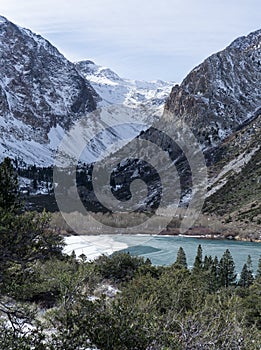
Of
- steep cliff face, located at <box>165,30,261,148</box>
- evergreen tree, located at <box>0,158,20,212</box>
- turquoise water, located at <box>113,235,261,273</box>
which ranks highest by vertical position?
steep cliff face, located at <box>165,30,261,148</box>

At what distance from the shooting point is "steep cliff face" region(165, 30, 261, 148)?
160000 millimetres

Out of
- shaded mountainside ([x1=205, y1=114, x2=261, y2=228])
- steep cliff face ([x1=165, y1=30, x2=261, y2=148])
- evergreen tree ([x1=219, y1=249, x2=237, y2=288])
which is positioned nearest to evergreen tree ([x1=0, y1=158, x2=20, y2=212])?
evergreen tree ([x1=219, y1=249, x2=237, y2=288])

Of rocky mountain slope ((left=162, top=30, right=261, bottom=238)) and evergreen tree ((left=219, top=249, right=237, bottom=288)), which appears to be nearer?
evergreen tree ((left=219, top=249, right=237, bottom=288))

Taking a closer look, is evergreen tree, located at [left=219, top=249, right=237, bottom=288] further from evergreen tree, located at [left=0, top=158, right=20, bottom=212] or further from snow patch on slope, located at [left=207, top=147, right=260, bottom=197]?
snow patch on slope, located at [left=207, top=147, right=260, bottom=197]

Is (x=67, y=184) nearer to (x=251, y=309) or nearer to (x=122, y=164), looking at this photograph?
(x=122, y=164)

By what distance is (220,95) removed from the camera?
16812 centimetres

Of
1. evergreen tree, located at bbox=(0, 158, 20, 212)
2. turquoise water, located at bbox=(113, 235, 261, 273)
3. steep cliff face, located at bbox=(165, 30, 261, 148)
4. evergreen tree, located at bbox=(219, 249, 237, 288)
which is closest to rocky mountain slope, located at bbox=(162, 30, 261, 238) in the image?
steep cliff face, located at bbox=(165, 30, 261, 148)

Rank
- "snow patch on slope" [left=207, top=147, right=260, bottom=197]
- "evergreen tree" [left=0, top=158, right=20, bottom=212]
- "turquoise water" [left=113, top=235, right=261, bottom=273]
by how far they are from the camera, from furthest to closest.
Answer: "snow patch on slope" [left=207, top=147, right=260, bottom=197] → "turquoise water" [left=113, top=235, right=261, bottom=273] → "evergreen tree" [left=0, top=158, right=20, bottom=212]

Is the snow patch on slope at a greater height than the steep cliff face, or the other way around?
the steep cliff face

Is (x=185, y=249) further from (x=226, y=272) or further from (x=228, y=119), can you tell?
(x=228, y=119)

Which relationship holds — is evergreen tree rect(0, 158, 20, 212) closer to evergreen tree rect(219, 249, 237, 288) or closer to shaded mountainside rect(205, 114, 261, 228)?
evergreen tree rect(219, 249, 237, 288)

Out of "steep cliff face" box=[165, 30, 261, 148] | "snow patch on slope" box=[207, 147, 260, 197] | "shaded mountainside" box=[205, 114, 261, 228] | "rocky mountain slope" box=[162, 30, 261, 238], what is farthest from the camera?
"steep cliff face" box=[165, 30, 261, 148]

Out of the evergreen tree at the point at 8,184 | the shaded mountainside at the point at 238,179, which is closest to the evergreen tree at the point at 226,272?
the evergreen tree at the point at 8,184

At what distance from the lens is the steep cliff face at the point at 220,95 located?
160m
